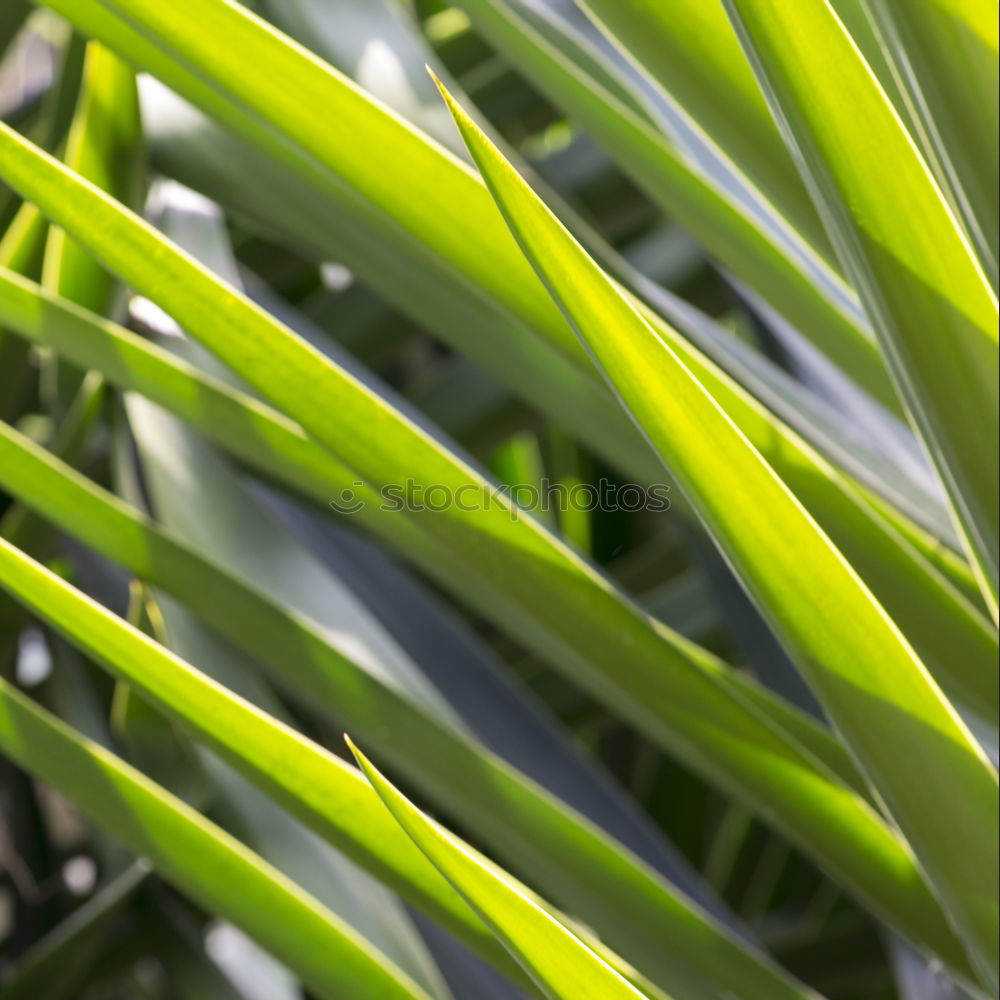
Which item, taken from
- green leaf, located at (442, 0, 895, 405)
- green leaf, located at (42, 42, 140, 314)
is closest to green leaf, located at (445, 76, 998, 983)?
green leaf, located at (442, 0, 895, 405)

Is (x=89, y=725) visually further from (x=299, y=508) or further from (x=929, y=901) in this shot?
(x=929, y=901)

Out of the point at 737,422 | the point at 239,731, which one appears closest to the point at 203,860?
the point at 239,731

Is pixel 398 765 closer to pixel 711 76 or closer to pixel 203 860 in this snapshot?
pixel 203 860

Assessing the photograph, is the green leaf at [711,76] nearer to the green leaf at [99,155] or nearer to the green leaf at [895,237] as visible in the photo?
the green leaf at [895,237]

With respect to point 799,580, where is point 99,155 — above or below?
above

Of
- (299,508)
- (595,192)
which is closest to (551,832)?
(299,508)

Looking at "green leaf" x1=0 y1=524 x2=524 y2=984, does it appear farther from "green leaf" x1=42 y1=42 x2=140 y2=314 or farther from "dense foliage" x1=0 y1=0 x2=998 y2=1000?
"green leaf" x1=42 y1=42 x2=140 y2=314
